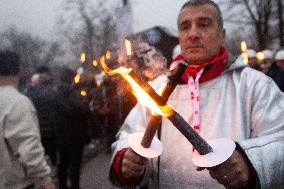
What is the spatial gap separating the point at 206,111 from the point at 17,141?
1907mm

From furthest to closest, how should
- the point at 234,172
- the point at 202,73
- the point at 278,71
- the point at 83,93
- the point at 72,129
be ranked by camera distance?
the point at 278,71, the point at 83,93, the point at 72,129, the point at 202,73, the point at 234,172

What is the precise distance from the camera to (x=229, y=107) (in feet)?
7.70

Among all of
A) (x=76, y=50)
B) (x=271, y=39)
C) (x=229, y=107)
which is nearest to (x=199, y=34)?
(x=229, y=107)

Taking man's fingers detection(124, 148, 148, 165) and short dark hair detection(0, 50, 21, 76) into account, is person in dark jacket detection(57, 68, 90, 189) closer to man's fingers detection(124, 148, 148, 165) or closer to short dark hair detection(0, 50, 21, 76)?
short dark hair detection(0, 50, 21, 76)

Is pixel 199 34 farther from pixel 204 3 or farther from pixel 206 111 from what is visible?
pixel 206 111

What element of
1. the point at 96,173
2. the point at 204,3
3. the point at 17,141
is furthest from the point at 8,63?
the point at 96,173

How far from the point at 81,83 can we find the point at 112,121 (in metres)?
1.61

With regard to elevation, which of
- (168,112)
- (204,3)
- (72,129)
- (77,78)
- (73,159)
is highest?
(204,3)

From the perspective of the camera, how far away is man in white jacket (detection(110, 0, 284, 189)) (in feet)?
7.22

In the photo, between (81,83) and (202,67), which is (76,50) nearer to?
(81,83)

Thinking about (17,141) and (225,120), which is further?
(17,141)

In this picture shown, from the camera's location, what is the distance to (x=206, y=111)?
2.39 m

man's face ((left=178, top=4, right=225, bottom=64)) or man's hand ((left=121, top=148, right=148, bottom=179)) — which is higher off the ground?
man's face ((left=178, top=4, right=225, bottom=64))

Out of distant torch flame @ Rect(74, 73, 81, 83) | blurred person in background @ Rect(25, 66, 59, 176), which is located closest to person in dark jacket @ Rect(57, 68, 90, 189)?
distant torch flame @ Rect(74, 73, 81, 83)
